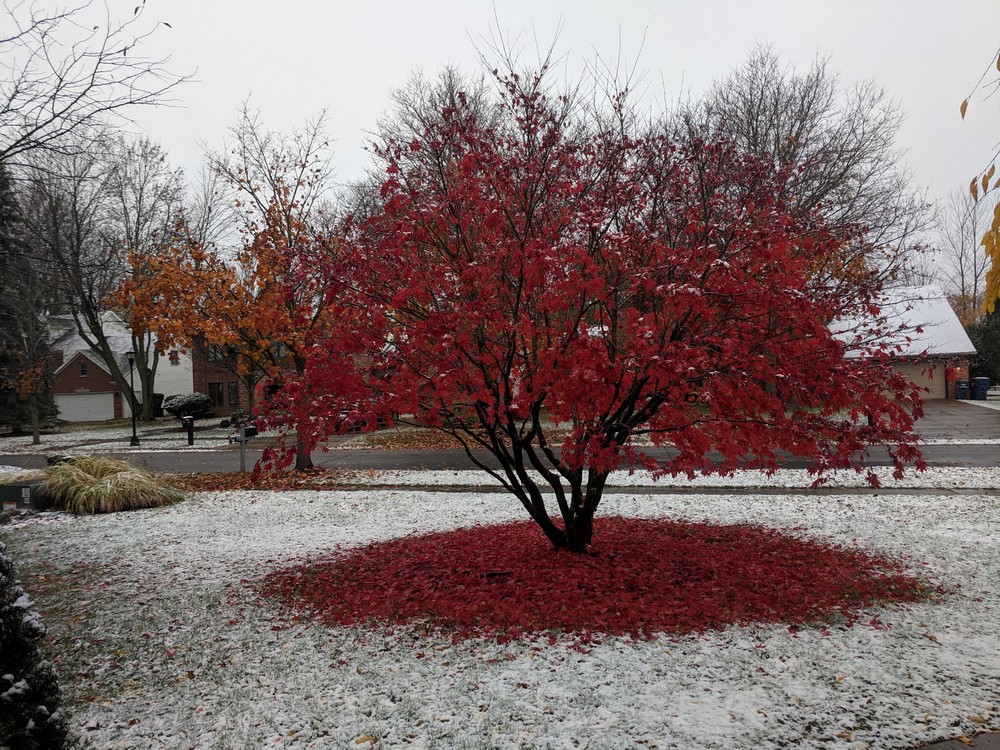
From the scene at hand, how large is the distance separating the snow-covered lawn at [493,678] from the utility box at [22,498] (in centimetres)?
497

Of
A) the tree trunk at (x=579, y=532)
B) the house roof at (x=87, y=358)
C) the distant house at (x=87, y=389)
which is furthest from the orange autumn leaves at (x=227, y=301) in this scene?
the house roof at (x=87, y=358)

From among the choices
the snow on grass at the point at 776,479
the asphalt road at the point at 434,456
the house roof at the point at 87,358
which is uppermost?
the house roof at the point at 87,358

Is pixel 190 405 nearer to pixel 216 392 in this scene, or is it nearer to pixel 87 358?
pixel 216 392

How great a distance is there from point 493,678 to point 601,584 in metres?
1.94

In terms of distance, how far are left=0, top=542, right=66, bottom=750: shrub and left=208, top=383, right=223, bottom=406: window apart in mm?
47640

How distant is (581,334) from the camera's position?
5.32 meters

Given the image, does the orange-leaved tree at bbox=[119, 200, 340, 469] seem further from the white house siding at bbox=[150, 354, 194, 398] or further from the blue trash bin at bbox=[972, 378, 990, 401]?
the white house siding at bbox=[150, 354, 194, 398]

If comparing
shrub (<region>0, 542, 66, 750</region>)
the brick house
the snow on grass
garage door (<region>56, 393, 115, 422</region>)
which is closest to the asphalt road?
the snow on grass

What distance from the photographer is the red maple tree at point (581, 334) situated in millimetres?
5633

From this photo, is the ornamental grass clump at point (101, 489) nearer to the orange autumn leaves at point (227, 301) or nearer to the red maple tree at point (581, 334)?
the orange autumn leaves at point (227, 301)

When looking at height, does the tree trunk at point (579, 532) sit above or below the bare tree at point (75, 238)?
below

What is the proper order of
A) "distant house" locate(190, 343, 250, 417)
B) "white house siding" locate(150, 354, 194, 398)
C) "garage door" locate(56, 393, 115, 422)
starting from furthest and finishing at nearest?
"white house siding" locate(150, 354, 194, 398) → "garage door" locate(56, 393, 115, 422) → "distant house" locate(190, 343, 250, 417)

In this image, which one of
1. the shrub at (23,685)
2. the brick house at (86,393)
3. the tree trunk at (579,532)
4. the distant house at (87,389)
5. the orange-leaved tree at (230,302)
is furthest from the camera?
the brick house at (86,393)

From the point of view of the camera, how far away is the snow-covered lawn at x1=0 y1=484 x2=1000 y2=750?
3.74 meters
